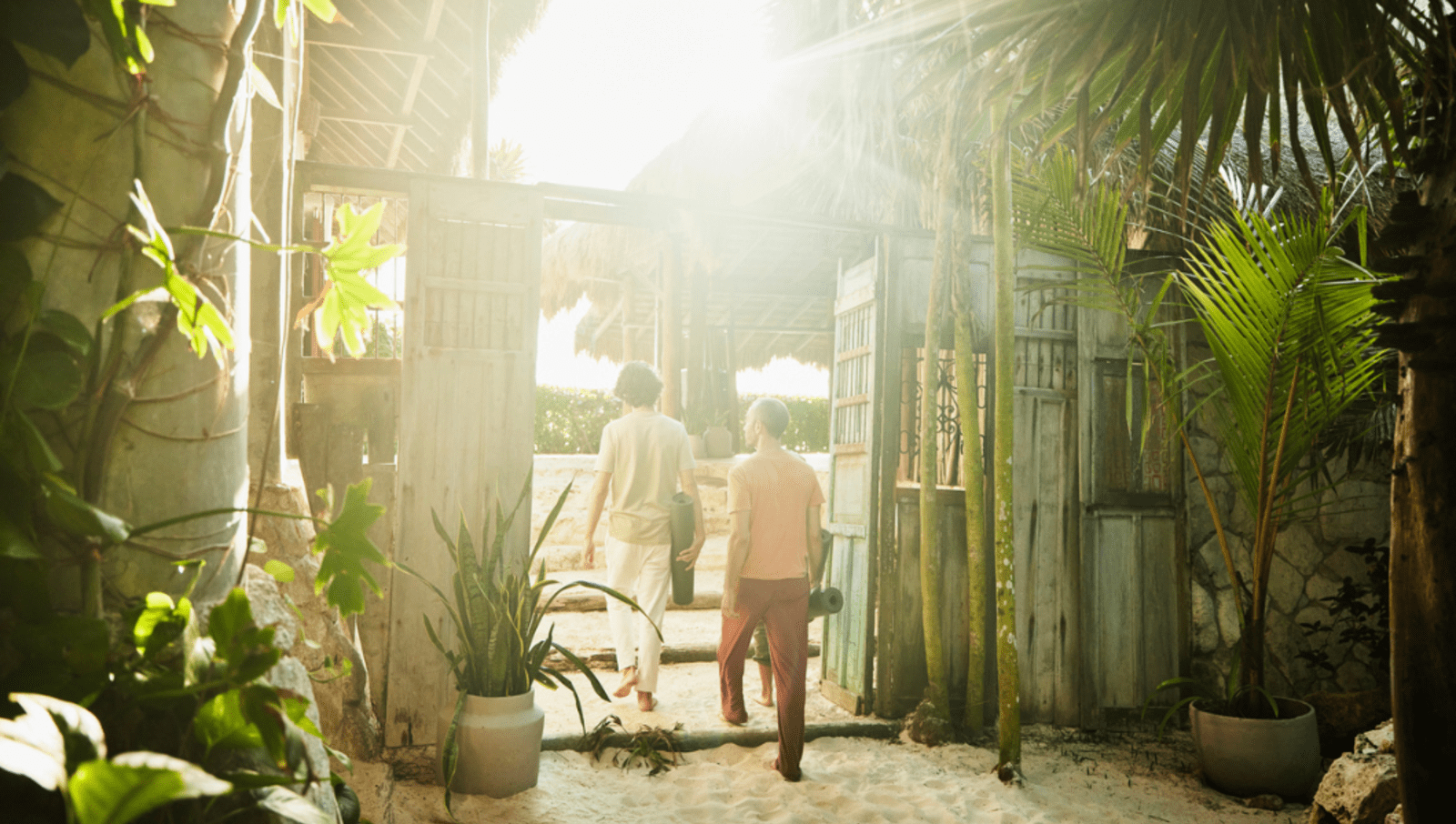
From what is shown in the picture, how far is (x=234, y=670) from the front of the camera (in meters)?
0.72

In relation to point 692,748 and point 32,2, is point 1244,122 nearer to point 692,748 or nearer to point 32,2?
point 32,2

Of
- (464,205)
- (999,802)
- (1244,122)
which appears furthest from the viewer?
(464,205)

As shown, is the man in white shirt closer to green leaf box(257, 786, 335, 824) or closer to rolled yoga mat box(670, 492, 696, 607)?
rolled yoga mat box(670, 492, 696, 607)

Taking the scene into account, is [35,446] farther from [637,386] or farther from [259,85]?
[637,386]

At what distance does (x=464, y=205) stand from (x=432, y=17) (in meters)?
2.43

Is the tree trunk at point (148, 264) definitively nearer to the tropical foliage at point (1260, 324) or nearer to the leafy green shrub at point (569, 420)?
the tropical foliage at point (1260, 324)

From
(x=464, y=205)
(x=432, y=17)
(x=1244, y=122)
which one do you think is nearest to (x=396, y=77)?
(x=432, y=17)

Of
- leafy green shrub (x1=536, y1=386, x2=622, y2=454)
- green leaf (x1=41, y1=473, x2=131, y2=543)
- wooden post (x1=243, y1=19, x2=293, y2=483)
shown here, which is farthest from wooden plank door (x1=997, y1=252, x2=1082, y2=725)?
leafy green shrub (x1=536, y1=386, x2=622, y2=454)

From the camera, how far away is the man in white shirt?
4.27m

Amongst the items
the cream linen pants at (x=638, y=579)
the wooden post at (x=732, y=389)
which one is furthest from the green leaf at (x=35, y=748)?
the wooden post at (x=732, y=389)

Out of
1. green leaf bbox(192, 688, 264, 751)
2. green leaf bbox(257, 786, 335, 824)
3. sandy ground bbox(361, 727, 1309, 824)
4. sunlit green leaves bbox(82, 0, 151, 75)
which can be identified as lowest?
sandy ground bbox(361, 727, 1309, 824)

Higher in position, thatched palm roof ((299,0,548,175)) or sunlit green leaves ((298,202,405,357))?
thatched palm roof ((299,0,548,175))

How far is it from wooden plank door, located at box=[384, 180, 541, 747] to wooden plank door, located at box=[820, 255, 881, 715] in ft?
5.98

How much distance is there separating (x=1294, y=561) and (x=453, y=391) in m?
4.73
